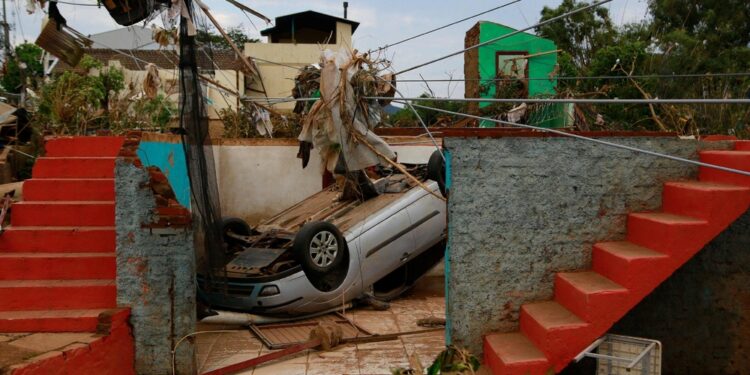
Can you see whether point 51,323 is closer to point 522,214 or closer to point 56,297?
point 56,297

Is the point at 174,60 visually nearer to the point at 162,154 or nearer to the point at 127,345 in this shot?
the point at 162,154

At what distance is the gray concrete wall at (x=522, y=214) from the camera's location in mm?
5367

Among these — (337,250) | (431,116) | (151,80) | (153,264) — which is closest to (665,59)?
(431,116)

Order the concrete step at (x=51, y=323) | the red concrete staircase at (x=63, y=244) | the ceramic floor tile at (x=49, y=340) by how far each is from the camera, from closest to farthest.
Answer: the ceramic floor tile at (x=49, y=340) < the concrete step at (x=51, y=323) < the red concrete staircase at (x=63, y=244)

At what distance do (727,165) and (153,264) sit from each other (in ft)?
16.8

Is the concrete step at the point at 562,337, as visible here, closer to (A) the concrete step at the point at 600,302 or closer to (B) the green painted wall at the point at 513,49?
(A) the concrete step at the point at 600,302

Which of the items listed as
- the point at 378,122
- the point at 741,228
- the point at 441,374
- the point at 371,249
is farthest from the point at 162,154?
the point at 741,228

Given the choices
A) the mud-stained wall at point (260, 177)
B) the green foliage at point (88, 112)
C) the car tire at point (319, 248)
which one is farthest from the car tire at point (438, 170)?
the mud-stained wall at point (260, 177)

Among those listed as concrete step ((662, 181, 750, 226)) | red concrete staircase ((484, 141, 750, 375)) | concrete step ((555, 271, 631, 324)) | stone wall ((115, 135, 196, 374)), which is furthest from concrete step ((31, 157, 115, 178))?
concrete step ((662, 181, 750, 226))

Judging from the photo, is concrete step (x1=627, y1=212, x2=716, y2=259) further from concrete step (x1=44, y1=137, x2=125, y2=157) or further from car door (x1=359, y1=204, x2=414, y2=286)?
concrete step (x1=44, y1=137, x2=125, y2=157)

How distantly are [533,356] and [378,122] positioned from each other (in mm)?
2842

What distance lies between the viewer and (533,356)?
4867 millimetres

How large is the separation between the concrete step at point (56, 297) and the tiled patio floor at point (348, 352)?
1.10 metres

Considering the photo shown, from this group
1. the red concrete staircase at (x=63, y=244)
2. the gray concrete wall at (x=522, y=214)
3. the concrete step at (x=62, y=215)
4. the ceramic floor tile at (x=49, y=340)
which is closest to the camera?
the ceramic floor tile at (x=49, y=340)
